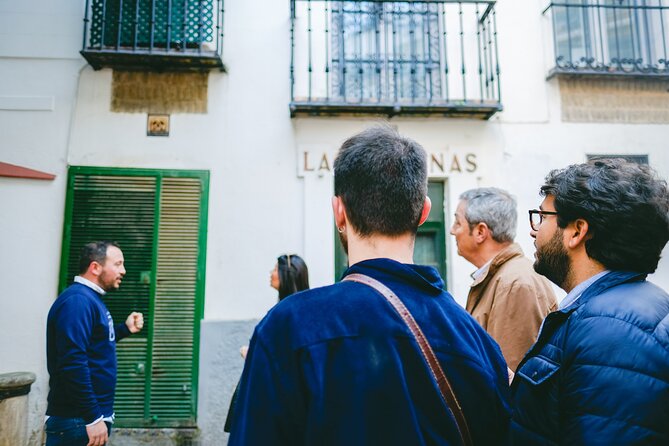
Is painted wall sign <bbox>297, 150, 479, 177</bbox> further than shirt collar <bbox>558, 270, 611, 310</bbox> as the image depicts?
Yes

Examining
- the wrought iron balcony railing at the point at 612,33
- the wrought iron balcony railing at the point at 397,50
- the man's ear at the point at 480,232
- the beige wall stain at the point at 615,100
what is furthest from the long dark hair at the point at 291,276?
the wrought iron balcony railing at the point at 612,33

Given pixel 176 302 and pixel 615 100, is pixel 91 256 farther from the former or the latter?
pixel 615 100

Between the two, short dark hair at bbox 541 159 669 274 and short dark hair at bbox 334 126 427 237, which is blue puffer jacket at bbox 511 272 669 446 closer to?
short dark hair at bbox 541 159 669 274

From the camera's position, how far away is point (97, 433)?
3477 mm

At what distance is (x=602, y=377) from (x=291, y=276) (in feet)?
10.5

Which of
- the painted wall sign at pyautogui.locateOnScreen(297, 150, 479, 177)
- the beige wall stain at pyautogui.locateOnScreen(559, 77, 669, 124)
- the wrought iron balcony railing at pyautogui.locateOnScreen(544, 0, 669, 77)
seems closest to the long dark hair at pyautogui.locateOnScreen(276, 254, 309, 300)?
the painted wall sign at pyautogui.locateOnScreen(297, 150, 479, 177)

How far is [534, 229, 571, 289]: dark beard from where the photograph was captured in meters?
1.71

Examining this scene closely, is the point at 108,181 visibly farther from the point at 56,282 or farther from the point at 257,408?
Answer: the point at 257,408

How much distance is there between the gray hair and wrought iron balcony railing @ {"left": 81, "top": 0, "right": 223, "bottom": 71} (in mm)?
4077

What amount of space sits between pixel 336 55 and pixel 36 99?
12.4ft

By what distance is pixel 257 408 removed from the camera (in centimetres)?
113

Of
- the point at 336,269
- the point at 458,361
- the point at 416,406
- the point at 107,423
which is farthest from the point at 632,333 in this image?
the point at 336,269

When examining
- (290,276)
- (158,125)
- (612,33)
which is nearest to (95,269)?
(290,276)

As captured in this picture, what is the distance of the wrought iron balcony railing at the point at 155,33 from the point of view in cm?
597
